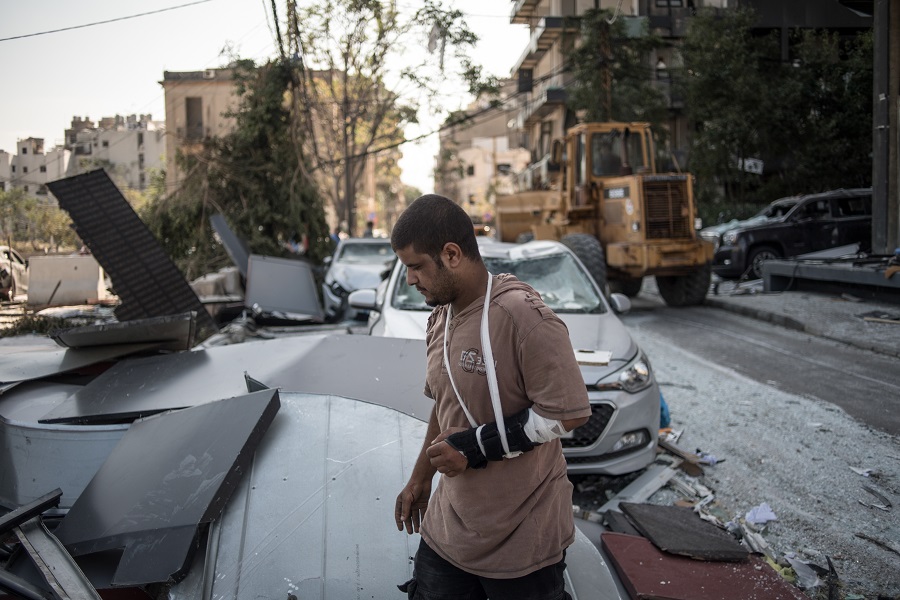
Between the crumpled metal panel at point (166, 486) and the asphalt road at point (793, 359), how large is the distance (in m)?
4.96

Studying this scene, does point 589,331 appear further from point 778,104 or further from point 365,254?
point 778,104

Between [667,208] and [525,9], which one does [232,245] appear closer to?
[667,208]

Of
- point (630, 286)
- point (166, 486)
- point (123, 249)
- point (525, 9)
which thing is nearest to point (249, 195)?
point (630, 286)

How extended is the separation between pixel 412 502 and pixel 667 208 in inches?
451

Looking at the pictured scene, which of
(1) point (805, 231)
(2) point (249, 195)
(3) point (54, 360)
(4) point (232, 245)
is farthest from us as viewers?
(1) point (805, 231)

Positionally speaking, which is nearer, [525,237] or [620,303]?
[620,303]

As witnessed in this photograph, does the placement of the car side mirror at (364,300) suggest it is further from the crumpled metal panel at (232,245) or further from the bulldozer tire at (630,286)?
the bulldozer tire at (630,286)

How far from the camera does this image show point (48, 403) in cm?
391

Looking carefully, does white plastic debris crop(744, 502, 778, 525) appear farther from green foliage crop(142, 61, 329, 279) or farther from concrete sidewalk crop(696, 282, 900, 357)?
green foliage crop(142, 61, 329, 279)

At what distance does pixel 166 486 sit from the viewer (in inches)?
112

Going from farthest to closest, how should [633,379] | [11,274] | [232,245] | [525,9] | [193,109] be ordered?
[525,9], [193,109], [232,245], [11,274], [633,379]

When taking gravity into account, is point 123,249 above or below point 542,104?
below

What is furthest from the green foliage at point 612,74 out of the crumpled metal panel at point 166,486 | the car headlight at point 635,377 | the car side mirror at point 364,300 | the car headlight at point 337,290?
the crumpled metal panel at point 166,486

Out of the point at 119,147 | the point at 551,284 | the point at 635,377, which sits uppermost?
the point at 119,147
